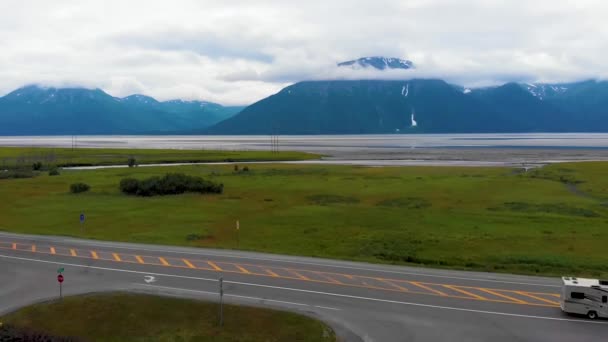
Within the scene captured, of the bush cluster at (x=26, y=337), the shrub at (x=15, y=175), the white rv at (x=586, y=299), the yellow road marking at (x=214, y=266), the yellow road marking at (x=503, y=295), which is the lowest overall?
the shrub at (x=15, y=175)

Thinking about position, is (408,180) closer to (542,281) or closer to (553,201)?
(553,201)

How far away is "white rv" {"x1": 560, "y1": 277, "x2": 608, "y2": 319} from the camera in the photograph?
24312mm

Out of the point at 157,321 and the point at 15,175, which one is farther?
the point at 15,175

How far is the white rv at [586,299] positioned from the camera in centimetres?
2431

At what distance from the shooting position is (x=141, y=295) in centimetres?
2791

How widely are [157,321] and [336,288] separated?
9.63m

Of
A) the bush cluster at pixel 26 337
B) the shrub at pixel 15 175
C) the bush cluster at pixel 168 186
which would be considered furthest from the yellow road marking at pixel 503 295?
the shrub at pixel 15 175

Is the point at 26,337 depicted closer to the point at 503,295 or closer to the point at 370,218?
the point at 503,295

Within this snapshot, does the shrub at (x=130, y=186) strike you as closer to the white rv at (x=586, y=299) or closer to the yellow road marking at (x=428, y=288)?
the yellow road marking at (x=428, y=288)

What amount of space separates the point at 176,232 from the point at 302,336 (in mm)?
26380

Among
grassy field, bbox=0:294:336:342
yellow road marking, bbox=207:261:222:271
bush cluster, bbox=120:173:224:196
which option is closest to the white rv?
grassy field, bbox=0:294:336:342

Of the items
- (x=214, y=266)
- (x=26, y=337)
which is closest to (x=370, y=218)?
(x=214, y=266)

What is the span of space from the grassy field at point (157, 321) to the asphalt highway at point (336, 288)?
1442 millimetres

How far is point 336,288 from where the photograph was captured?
96.4 ft
